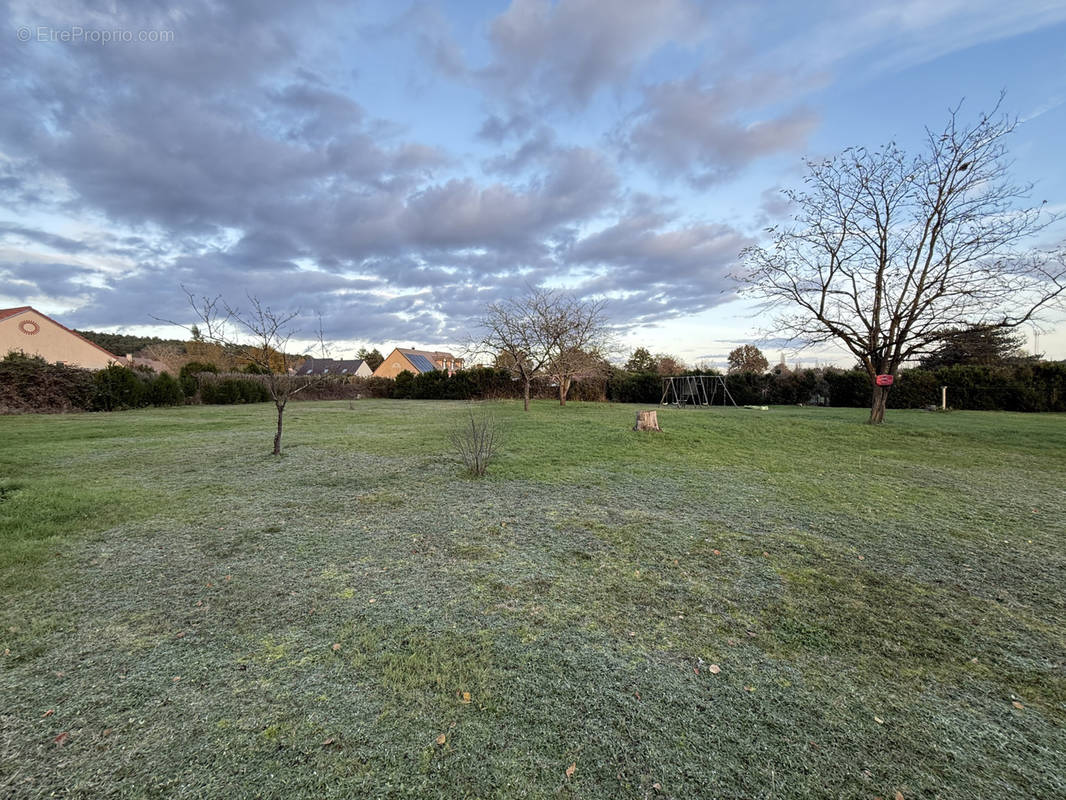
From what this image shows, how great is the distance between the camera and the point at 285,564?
319 centimetres

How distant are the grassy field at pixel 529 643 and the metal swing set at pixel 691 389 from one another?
611 inches

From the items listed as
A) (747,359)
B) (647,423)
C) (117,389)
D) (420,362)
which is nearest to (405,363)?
(420,362)

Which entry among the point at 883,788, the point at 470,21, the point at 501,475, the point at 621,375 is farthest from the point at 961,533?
the point at 621,375

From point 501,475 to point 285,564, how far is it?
318 cm

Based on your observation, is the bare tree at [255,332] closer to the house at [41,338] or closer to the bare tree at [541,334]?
the bare tree at [541,334]

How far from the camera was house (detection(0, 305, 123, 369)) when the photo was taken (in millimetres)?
22188

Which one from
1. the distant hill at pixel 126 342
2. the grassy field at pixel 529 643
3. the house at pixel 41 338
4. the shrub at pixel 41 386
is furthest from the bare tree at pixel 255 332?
the distant hill at pixel 126 342

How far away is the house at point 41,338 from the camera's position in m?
22.2

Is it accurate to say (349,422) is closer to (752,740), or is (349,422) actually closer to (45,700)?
(45,700)

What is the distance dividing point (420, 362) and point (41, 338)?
27607 mm

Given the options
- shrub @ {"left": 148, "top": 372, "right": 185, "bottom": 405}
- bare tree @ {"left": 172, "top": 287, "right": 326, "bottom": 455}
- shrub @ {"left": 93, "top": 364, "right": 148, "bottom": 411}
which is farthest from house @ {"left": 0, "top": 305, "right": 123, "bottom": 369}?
bare tree @ {"left": 172, "top": 287, "right": 326, "bottom": 455}

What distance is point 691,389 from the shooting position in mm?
20125

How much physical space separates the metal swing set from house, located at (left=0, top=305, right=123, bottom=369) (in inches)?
1095

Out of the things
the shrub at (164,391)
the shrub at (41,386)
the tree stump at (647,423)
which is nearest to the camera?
the tree stump at (647,423)
